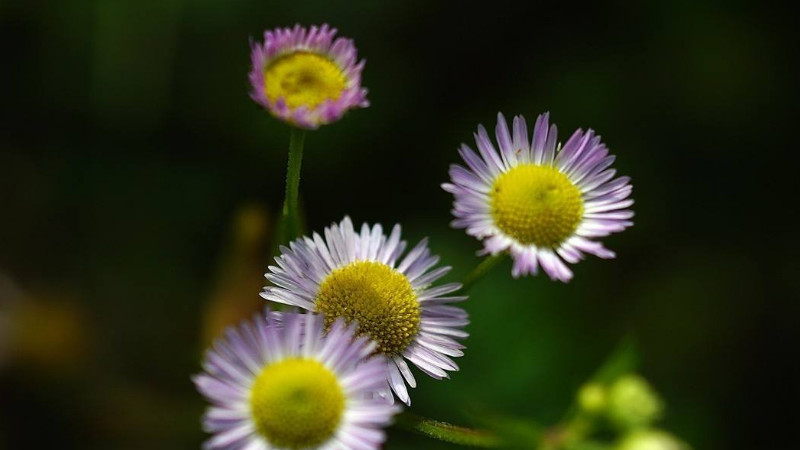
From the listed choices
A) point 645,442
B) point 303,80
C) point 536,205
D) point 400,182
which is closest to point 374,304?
point 536,205

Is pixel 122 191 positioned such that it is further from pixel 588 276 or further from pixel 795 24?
pixel 795 24

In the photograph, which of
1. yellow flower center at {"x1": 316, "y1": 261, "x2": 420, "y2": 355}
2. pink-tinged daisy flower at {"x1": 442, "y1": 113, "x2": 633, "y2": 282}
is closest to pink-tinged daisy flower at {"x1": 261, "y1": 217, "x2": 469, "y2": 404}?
yellow flower center at {"x1": 316, "y1": 261, "x2": 420, "y2": 355}

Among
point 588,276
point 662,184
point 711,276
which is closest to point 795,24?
point 662,184

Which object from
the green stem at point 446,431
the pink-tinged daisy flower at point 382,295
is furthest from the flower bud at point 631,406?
the pink-tinged daisy flower at point 382,295

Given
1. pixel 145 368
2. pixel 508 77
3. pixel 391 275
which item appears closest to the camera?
pixel 391 275

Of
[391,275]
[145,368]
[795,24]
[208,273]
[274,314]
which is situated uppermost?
[795,24]

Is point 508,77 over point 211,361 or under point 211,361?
over

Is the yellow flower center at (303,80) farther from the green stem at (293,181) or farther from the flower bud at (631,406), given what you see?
the flower bud at (631,406)
